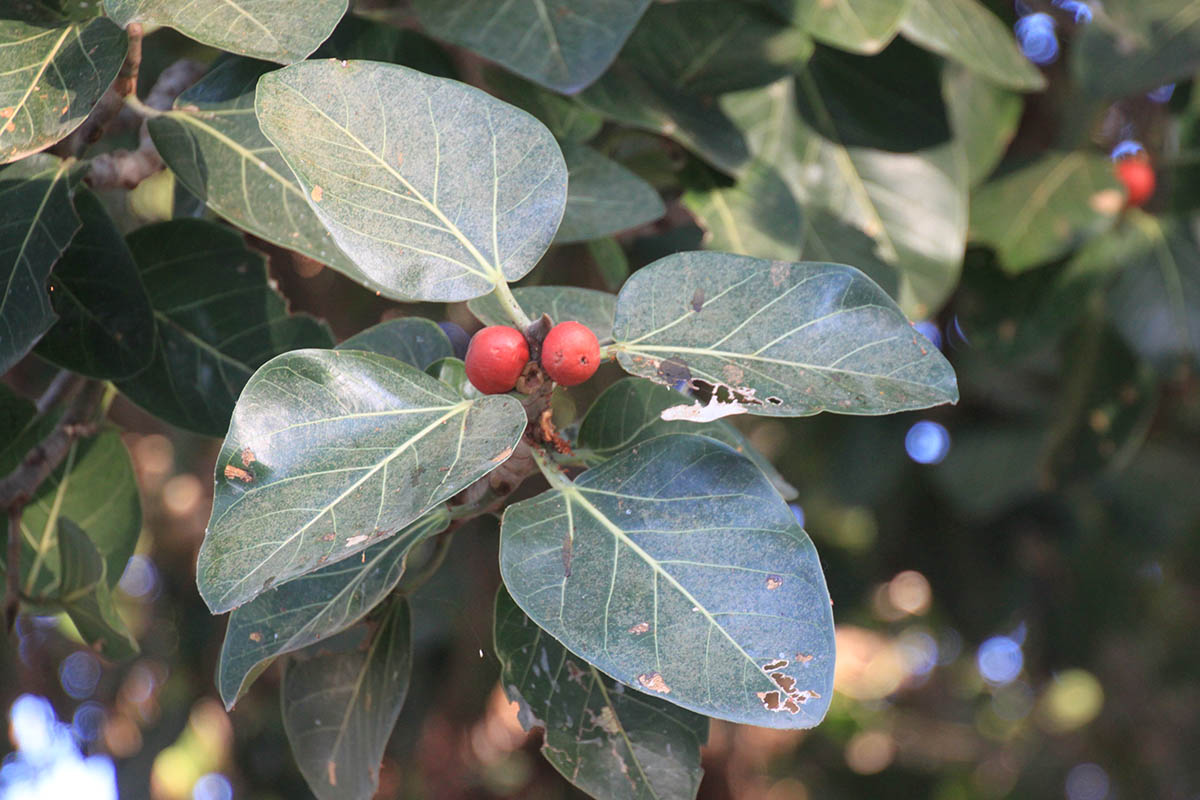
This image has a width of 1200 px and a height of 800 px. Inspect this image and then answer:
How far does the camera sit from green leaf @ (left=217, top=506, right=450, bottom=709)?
54 cm

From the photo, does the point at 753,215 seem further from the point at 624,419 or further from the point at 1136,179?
the point at 1136,179

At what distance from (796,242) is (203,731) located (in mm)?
2340

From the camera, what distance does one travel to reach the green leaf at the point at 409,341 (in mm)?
662

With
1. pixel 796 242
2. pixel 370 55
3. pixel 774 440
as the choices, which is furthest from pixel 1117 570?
pixel 370 55

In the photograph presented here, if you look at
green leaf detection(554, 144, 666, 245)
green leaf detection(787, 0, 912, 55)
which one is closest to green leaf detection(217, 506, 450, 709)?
green leaf detection(554, 144, 666, 245)

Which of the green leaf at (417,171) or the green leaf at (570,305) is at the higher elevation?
the green leaf at (417,171)

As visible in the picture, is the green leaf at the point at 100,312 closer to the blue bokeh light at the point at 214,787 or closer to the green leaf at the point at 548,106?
the green leaf at the point at 548,106

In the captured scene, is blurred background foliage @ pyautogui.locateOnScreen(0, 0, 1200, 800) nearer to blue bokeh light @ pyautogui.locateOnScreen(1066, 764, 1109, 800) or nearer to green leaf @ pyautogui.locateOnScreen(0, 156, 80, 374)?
blue bokeh light @ pyautogui.locateOnScreen(1066, 764, 1109, 800)

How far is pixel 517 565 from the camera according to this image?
0.49 meters

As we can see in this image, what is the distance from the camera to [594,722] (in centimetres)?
63

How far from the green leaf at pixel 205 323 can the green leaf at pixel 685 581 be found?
0.98 ft

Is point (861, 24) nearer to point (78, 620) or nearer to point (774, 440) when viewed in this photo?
point (78, 620)

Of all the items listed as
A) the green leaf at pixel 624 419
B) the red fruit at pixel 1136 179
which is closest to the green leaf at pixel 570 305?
the green leaf at pixel 624 419

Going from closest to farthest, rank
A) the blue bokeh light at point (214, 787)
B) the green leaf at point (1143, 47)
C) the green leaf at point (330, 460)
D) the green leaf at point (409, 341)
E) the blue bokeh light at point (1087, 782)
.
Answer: the green leaf at point (330, 460) → the green leaf at point (409, 341) → the green leaf at point (1143, 47) → the blue bokeh light at point (214, 787) → the blue bokeh light at point (1087, 782)
